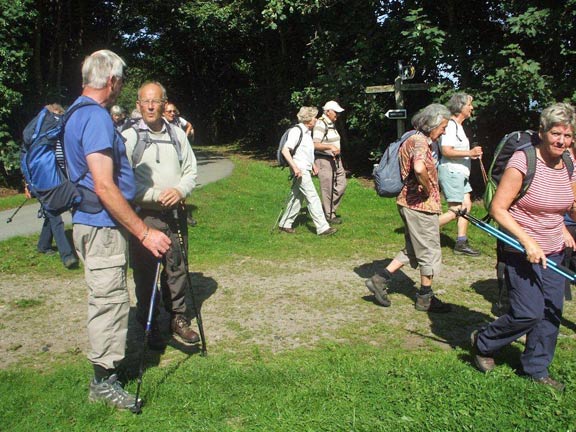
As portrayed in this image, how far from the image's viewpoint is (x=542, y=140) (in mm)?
3752

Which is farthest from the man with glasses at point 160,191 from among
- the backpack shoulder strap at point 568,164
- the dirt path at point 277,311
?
the backpack shoulder strap at point 568,164

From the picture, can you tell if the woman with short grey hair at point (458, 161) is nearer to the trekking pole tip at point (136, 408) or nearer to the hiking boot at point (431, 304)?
the hiking boot at point (431, 304)

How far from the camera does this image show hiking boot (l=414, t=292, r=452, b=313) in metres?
5.49

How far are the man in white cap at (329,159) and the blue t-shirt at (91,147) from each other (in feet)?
18.8

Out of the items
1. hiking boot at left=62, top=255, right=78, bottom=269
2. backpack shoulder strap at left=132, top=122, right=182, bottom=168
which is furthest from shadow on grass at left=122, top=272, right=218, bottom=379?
hiking boot at left=62, top=255, right=78, bottom=269

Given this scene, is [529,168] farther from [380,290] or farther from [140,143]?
[140,143]

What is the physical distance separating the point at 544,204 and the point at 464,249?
3.87 m

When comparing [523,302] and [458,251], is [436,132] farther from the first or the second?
[458,251]

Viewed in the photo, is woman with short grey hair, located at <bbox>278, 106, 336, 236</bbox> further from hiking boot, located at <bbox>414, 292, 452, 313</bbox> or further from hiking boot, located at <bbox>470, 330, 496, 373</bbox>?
hiking boot, located at <bbox>470, 330, 496, 373</bbox>

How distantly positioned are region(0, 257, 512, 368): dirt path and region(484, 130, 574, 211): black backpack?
1.42 meters

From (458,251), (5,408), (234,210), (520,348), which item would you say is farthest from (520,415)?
(234,210)

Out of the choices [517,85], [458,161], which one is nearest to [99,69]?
[458,161]

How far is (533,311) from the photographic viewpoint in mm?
3764

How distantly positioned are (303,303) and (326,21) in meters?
11.6
